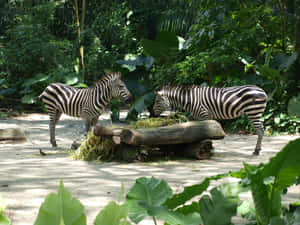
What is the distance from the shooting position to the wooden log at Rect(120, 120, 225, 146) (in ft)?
17.9

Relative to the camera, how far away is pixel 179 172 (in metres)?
4.82

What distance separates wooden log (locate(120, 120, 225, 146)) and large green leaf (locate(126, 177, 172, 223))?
3.55 meters

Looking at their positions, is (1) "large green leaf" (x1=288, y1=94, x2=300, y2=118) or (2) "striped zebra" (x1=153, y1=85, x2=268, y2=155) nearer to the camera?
(1) "large green leaf" (x1=288, y1=94, x2=300, y2=118)

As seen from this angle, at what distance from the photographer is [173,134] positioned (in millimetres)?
5625

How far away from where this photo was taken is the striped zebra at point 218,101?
6.68 m

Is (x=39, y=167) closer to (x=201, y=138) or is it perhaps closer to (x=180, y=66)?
(x=201, y=138)

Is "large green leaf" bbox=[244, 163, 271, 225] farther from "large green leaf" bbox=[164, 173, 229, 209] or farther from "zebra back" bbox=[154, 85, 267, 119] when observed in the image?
"zebra back" bbox=[154, 85, 267, 119]

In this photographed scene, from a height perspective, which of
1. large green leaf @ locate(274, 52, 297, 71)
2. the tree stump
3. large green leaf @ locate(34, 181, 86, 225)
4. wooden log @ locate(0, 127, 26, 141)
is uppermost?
large green leaf @ locate(274, 52, 297, 71)

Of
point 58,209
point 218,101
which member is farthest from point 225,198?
point 218,101

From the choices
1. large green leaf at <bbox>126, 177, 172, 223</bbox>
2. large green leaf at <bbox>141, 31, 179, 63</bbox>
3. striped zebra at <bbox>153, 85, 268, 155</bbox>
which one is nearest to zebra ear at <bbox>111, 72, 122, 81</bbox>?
striped zebra at <bbox>153, 85, 268, 155</bbox>

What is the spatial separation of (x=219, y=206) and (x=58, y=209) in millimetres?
801

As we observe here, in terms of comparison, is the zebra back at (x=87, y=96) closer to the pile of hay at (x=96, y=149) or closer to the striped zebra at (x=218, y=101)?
the striped zebra at (x=218, y=101)

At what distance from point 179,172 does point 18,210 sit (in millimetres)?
2305

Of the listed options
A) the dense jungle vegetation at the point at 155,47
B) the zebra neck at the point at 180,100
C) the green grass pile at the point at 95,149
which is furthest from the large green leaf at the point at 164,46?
the green grass pile at the point at 95,149
